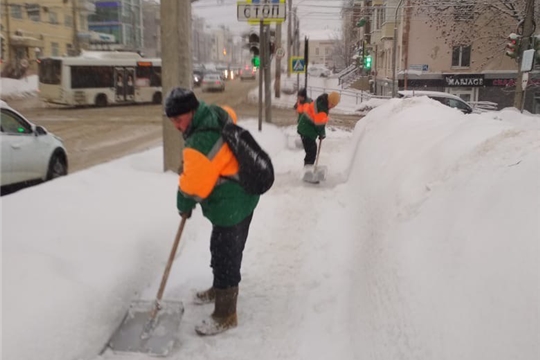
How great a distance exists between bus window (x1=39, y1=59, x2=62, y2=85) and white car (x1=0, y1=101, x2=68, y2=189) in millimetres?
17802

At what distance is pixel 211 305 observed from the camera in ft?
13.3

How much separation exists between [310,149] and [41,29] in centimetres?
3240

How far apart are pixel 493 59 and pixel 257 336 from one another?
22.3 meters

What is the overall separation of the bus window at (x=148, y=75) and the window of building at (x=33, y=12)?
10.6m

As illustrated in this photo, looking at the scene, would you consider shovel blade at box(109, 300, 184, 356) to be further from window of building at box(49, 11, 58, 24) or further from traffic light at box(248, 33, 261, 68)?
window of building at box(49, 11, 58, 24)

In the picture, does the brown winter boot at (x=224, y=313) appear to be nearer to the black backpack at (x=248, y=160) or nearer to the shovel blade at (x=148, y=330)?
the shovel blade at (x=148, y=330)

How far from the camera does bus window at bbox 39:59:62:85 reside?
79.0 feet

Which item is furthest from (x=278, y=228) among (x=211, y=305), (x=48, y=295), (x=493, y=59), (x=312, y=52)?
(x=312, y=52)

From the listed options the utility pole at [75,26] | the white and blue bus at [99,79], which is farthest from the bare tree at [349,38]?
the utility pole at [75,26]

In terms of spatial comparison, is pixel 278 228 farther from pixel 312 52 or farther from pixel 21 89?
pixel 312 52

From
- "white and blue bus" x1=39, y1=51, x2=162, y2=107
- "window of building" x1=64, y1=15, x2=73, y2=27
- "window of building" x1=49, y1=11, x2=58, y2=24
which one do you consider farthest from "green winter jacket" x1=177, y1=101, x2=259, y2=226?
"window of building" x1=64, y1=15, x2=73, y2=27

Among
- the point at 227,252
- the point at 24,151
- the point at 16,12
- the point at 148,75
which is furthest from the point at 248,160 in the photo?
the point at 16,12

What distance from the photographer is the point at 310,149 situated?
879 centimetres

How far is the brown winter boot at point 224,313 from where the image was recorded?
362cm
